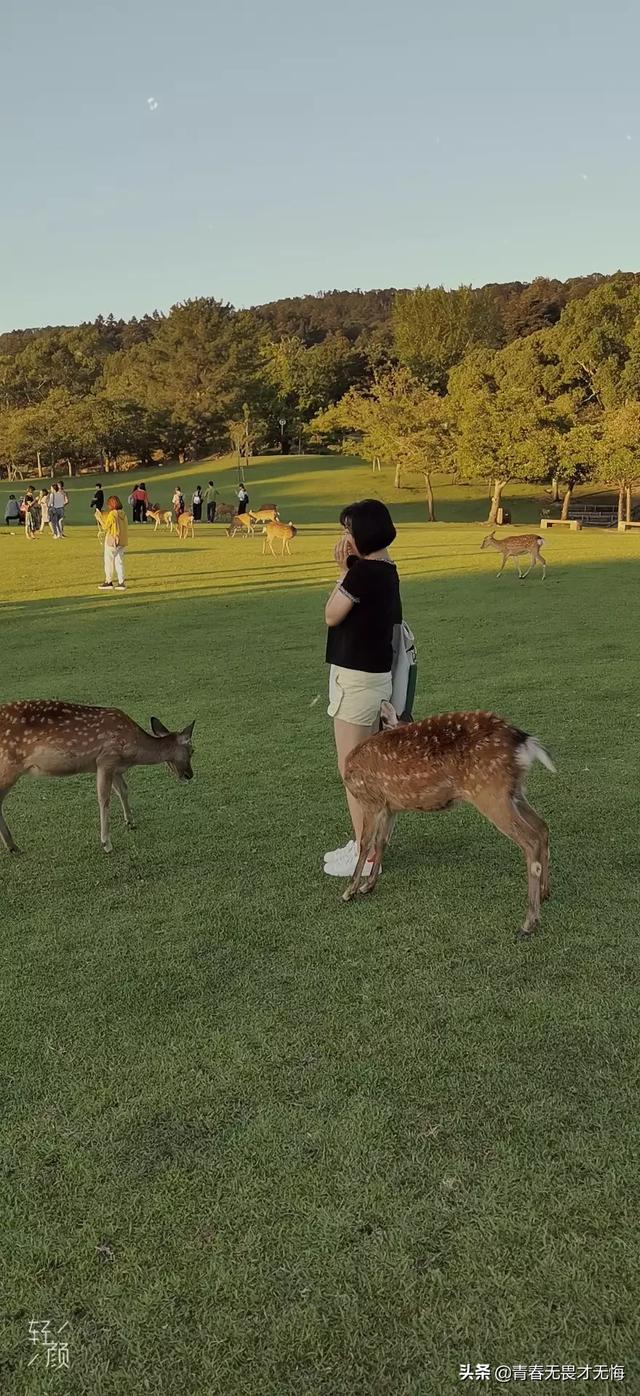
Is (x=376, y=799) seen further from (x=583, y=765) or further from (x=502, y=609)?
(x=502, y=609)

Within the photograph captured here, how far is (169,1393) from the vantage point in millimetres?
2086

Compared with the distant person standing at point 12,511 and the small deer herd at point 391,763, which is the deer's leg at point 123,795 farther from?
the distant person standing at point 12,511

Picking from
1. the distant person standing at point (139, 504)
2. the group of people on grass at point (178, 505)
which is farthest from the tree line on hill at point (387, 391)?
the distant person standing at point (139, 504)

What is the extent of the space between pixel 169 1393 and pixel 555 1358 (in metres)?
0.88

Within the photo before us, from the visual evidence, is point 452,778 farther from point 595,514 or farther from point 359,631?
point 595,514

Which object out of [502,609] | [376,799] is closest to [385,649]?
[376,799]

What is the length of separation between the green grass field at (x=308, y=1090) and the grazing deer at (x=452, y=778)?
0.30 meters

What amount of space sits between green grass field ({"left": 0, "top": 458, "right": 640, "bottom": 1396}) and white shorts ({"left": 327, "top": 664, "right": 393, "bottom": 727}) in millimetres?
850

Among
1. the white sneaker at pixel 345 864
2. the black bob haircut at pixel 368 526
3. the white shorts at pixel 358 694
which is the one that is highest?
the black bob haircut at pixel 368 526

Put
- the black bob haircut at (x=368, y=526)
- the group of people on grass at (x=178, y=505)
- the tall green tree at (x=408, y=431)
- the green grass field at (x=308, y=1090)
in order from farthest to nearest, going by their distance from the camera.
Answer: the tall green tree at (x=408, y=431) → the group of people on grass at (x=178, y=505) → the black bob haircut at (x=368, y=526) → the green grass field at (x=308, y=1090)

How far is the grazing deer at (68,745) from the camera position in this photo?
5.18m

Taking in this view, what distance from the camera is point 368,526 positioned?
14.6 ft

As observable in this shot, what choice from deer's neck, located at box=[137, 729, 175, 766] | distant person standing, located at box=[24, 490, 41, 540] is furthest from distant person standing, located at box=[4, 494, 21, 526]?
deer's neck, located at box=[137, 729, 175, 766]

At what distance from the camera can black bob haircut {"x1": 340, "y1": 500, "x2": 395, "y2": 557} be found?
Result: 447 cm
